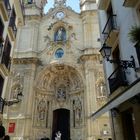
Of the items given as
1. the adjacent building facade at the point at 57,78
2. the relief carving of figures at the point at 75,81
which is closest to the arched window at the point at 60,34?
the adjacent building facade at the point at 57,78

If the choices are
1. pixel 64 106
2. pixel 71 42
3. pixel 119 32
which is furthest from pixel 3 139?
pixel 71 42

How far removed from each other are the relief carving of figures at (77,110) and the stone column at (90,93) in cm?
102

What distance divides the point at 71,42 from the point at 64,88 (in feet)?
16.3

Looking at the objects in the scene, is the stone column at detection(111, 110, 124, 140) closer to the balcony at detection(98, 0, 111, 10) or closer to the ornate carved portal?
the balcony at detection(98, 0, 111, 10)

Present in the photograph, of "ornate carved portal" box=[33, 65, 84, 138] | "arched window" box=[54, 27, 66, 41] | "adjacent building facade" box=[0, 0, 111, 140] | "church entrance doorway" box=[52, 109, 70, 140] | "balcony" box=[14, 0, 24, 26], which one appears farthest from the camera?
"arched window" box=[54, 27, 66, 41]

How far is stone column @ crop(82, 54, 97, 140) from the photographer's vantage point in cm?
1664

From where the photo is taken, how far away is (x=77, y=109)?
1888cm

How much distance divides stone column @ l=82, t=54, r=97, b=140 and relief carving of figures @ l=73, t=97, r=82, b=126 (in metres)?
1.02

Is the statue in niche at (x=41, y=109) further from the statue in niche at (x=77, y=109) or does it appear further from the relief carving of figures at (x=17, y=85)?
the statue in niche at (x=77, y=109)

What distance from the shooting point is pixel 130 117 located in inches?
309

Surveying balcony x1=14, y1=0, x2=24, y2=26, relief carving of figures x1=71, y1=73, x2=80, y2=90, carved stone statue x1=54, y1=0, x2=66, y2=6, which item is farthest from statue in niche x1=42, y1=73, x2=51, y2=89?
carved stone statue x1=54, y1=0, x2=66, y2=6

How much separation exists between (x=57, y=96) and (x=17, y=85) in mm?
4058

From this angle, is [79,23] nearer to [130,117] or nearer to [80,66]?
[80,66]

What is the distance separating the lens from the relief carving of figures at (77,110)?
60.5ft
